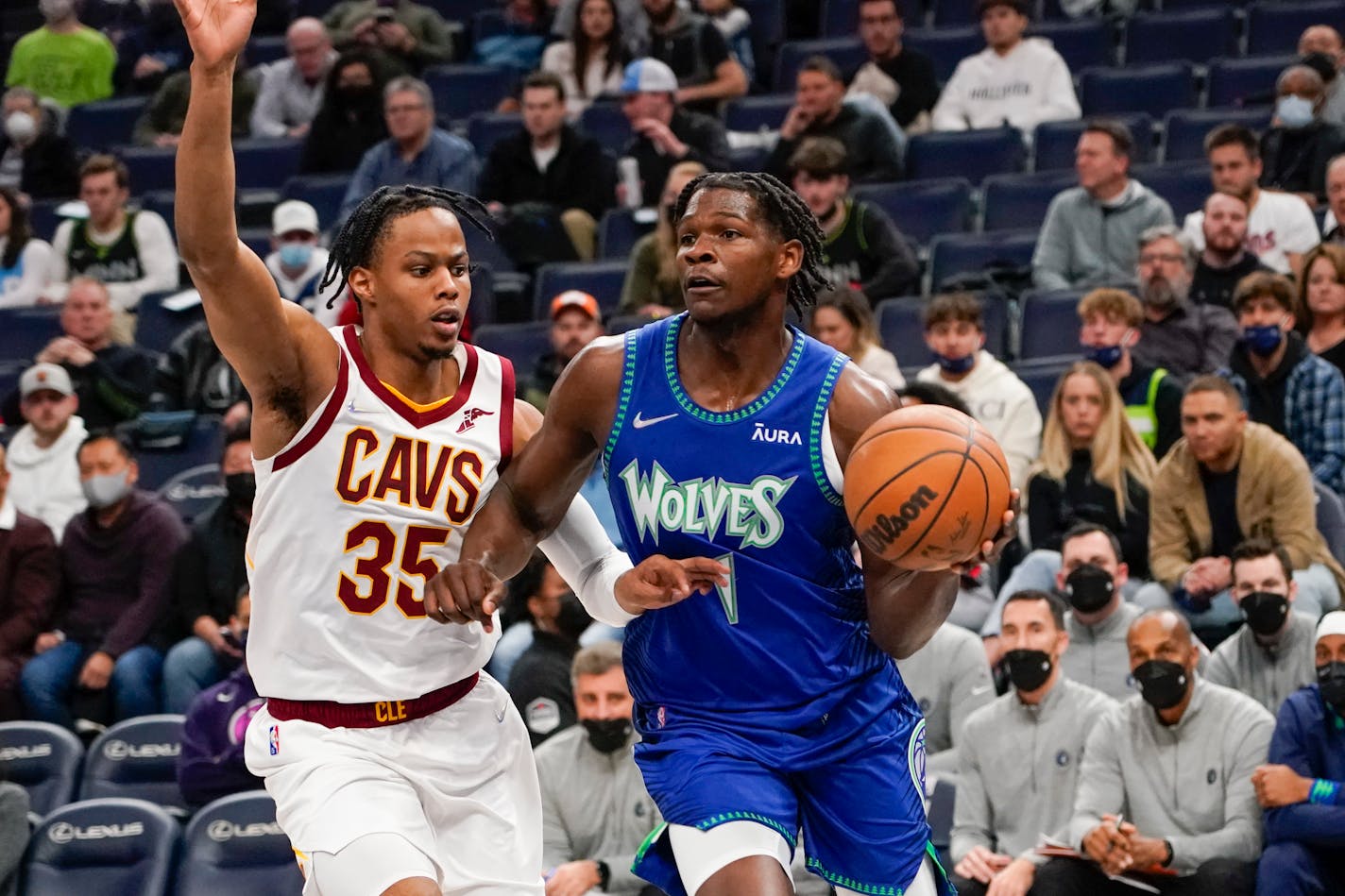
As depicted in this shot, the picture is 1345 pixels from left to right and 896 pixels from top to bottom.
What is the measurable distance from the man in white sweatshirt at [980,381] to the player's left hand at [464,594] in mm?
4873

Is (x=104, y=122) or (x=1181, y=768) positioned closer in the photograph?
(x=1181, y=768)

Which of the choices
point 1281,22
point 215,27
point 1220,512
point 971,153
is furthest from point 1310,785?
point 1281,22

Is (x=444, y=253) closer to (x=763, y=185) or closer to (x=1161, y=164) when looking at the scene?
(x=763, y=185)

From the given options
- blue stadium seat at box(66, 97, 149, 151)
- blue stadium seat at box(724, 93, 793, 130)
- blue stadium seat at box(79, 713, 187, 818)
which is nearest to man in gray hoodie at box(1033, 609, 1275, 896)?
blue stadium seat at box(79, 713, 187, 818)

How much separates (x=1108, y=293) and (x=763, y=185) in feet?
15.8

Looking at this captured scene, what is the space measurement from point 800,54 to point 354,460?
9.25 metres

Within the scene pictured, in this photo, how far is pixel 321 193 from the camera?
1265 cm

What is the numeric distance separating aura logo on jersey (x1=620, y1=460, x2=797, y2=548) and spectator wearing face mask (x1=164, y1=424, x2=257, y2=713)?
4.96m

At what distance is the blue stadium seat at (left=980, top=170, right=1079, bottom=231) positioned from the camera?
1121cm

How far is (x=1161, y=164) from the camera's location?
1120 cm

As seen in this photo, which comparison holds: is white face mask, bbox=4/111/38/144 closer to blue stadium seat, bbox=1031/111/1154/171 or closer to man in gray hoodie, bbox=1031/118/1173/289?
blue stadium seat, bbox=1031/111/1154/171

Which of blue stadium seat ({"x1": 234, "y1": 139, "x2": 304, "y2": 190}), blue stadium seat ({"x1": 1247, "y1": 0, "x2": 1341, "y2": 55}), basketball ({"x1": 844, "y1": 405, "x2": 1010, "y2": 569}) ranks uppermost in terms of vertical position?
blue stadium seat ({"x1": 1247, "y1": 0, "x2": 1341, "y2": 55})

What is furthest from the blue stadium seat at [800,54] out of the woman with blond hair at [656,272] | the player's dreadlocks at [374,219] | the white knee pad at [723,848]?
the white knee pad at [723,848]

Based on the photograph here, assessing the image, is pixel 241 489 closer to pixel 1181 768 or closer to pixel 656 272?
pixel 656 272
